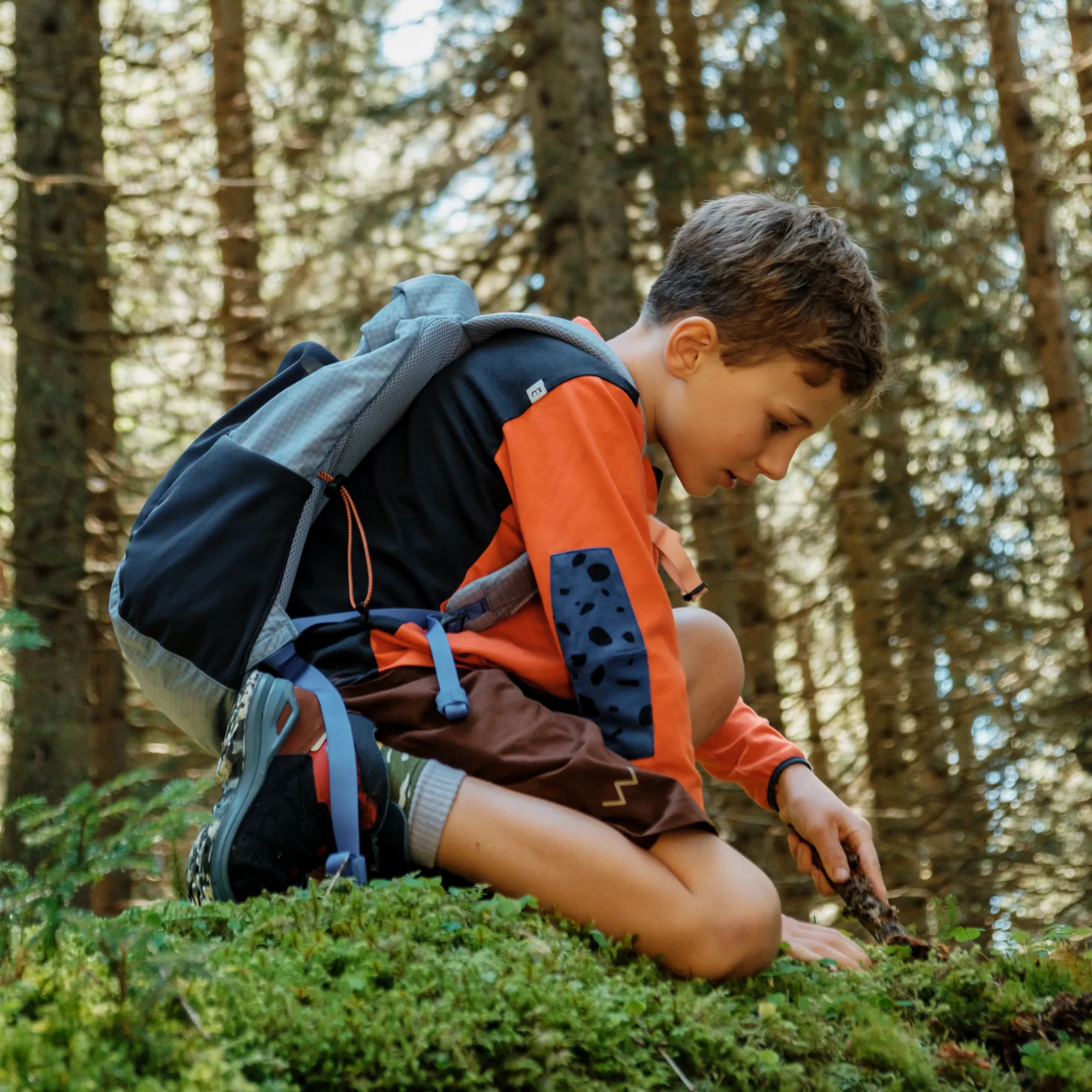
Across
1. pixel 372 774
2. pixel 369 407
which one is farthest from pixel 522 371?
pixel 372 774

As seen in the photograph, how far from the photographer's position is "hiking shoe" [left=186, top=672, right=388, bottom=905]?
238 cm

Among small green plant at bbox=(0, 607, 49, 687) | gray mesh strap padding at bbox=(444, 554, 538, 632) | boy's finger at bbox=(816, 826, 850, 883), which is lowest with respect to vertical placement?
boy's finger at bbox=(816, 826, 850, 883)

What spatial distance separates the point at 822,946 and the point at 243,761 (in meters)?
1.52

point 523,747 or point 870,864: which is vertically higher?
point 523,747

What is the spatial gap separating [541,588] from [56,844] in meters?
1.19

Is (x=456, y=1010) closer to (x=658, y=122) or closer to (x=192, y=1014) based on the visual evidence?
(x=192, y=1014)

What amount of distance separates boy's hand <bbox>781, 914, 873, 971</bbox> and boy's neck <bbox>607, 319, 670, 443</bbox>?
1.36 meters

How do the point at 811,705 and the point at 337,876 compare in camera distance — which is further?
the point at 811,705

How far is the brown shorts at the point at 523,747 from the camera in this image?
2.38 metres

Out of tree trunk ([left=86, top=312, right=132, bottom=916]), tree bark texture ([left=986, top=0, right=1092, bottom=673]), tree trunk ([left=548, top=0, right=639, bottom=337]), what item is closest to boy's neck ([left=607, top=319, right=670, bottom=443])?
tree trunk ([left=548, top=0, right=639, bottom=337])

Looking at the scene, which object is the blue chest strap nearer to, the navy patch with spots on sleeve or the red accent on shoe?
the red accent on shoe

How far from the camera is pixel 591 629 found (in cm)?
250

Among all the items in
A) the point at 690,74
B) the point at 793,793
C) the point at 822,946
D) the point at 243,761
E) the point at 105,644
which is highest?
the point at 690,74

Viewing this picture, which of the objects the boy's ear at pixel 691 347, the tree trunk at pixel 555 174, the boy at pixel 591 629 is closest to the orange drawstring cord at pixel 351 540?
the boy at pixel 591 629
